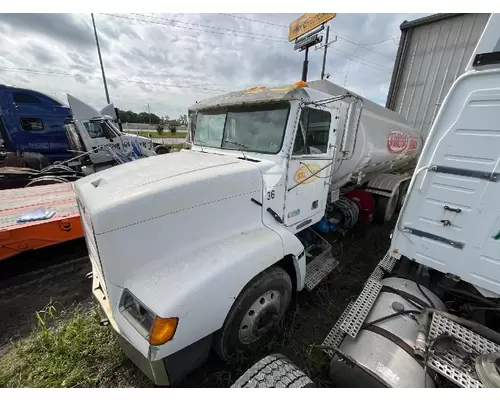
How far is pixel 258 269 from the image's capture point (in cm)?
193

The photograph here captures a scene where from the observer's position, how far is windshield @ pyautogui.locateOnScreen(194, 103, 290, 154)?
244 centimetres

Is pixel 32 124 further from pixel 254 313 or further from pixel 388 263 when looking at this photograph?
pixel 388 263

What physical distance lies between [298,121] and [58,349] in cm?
336

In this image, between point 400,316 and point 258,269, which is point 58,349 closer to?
point 258,269

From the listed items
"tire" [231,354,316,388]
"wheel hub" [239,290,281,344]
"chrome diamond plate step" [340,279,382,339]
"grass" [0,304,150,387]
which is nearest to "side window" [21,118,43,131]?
"grass" [0,304,150,387]

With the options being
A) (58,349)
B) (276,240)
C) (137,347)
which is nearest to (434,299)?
(276,240)

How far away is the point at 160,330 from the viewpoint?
4.81 ft

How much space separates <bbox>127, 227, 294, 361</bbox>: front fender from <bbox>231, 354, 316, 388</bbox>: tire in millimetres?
394

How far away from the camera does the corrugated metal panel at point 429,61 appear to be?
5648 mm

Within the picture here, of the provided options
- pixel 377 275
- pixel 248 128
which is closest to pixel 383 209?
pixel 377 275

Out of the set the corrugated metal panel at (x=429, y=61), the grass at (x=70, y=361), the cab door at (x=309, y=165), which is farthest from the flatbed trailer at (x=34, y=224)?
the corrugated metal panel at (x=429, y=61)

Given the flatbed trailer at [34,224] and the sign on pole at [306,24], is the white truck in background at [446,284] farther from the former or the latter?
the sign on pole at [306,24]

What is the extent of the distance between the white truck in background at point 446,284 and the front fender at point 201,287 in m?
0.50

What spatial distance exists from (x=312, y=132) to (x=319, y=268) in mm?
1771
